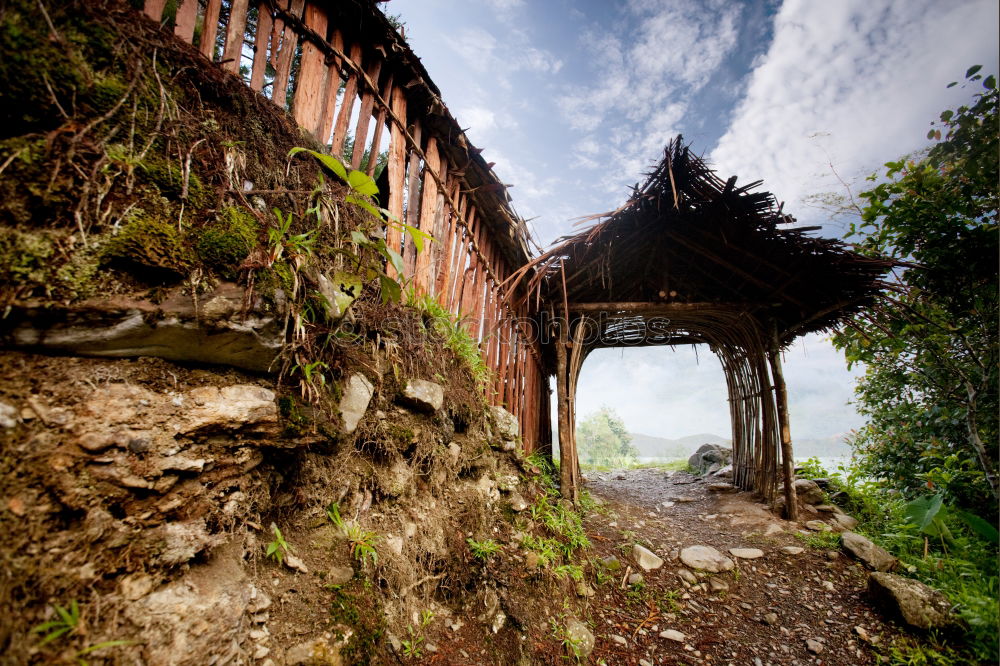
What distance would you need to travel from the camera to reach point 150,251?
1.17 m

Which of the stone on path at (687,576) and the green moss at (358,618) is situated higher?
the green moss at (358,618)

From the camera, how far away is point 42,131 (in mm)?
1065

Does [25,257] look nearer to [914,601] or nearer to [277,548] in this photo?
[277,548]

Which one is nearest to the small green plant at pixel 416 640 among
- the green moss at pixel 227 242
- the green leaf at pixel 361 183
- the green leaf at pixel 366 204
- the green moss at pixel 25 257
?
the green moss at pixel 227 242

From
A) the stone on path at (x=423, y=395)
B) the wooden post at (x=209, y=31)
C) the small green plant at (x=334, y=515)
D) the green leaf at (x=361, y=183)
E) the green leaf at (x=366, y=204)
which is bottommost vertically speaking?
the small green plant at (x=334, y=515)

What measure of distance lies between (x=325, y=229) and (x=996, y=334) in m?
4.98

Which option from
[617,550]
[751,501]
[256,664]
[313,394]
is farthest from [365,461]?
[751,501]

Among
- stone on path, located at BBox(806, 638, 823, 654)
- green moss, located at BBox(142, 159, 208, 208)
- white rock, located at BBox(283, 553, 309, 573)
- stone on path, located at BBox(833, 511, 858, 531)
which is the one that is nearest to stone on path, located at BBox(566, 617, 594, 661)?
stone on path, located at BBox(806, 638, 823, 654)

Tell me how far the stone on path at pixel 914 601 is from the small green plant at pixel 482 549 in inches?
116

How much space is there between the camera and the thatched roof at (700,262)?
13.1 feet

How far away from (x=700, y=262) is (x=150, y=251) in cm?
540

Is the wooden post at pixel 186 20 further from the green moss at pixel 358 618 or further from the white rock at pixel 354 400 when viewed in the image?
the green moss at pixel 358 618

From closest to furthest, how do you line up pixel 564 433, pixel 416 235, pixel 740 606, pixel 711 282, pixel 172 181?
pixel 172 181 < pixel 416 235 < pixel 740 606 < pixel 564 433 < pixel 711 282

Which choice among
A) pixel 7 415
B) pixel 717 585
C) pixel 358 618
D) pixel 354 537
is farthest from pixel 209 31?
pixel 717 585
